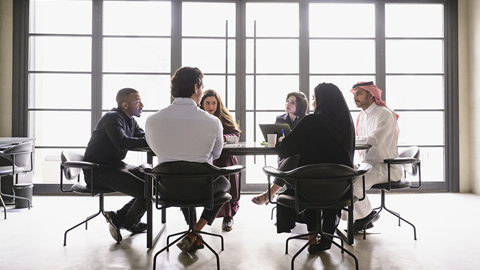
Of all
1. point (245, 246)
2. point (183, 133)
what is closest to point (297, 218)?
point (245, 246)

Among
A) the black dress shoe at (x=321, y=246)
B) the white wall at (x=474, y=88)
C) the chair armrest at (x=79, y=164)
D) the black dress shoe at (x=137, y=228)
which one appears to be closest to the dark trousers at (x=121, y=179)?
the chair armrest at (x=79, y=164)

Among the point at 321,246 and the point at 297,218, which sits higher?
the point at 297,218

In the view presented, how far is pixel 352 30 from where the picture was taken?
17.0 feet

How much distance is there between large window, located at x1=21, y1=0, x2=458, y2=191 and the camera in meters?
5.02

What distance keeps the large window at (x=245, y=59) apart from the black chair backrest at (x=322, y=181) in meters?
2.94

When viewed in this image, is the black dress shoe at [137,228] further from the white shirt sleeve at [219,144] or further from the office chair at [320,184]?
the office chair at [320,184]

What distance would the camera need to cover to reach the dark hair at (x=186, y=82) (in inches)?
93.0

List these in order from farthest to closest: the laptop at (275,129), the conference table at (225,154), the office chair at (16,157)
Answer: the office chair at (16,157)
the laptop at (275,129)
the conference table at (225,154)

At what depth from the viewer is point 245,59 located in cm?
507

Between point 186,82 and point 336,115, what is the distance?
42.9 inches

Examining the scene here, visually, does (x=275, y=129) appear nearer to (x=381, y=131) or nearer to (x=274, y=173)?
(x=274, y=173)

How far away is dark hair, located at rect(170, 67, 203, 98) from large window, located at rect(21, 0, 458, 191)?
2.57m

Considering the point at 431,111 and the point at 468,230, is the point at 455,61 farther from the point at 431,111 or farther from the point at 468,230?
the point at 468,230

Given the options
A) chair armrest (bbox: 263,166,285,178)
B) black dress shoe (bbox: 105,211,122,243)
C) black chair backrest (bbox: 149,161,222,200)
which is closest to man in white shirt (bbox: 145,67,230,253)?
black chair backrest (bbox: 149,161,222,200)
